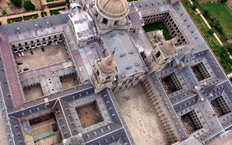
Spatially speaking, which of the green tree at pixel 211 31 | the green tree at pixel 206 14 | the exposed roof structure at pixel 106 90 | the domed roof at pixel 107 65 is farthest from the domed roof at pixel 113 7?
the green tree at pixel 206 14

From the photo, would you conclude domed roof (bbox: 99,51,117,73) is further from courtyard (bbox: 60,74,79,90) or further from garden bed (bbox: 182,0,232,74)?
garden bed (bbox: 182,0,232,74)

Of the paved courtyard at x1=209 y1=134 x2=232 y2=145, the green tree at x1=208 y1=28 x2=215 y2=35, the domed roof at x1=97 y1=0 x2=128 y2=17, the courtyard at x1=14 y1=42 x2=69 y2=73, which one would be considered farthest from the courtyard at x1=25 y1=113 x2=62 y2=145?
the green tree at x1=208 y1=28 x2=215 y2=35

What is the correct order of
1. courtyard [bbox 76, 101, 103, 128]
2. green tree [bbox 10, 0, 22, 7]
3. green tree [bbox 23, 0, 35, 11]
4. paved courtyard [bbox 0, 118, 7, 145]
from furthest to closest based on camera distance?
green tree [bbox 23, 0, 35, 11], green tree [bbox 10, 0, 22, 7], courtyard [bbox 76, 101, 103, 128], paved courtyard [bbox 0, 118, 7, 145]

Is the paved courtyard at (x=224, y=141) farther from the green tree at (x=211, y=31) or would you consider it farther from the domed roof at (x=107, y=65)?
the green tree at (x=211, y=31)

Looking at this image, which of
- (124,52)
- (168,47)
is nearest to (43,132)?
(124,52)

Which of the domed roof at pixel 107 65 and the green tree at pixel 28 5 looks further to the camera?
the green tree at pixel 28 5

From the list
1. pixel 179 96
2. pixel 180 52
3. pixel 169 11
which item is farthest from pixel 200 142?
pixel 169 11
